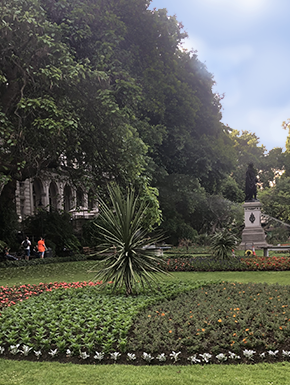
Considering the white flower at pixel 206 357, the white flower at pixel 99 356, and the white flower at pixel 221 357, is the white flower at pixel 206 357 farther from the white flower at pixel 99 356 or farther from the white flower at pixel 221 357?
the white flower at pixel 99 356

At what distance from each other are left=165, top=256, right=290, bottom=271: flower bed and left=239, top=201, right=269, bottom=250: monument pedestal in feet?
23.9

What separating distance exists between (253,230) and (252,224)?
368 mm

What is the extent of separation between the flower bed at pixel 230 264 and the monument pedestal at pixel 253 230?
7.27m

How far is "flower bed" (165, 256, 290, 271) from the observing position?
13164 mm

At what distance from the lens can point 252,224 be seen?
71.8ft

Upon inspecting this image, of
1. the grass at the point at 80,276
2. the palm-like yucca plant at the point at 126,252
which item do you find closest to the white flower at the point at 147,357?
the palm-like yucca plant at the point at 126,252

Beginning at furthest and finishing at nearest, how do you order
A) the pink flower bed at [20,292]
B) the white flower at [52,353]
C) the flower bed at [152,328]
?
1. the pink flower bed at [20,292]
2. the white flower at [52,353]
3. the flower bed at [152,328]

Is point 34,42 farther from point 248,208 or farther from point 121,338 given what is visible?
point 248,208

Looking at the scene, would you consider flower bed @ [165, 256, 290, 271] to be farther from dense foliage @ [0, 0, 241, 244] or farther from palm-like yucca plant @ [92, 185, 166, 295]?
palm-like yucca plant @ [92, 185, 166, 295]

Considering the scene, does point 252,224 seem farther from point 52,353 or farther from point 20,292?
point 52,353

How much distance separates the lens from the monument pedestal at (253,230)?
2131 centimetres

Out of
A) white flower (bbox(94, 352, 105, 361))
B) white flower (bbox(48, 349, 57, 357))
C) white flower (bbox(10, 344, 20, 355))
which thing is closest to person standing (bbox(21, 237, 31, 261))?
white flower (bbox(10, 344, 20, 355))

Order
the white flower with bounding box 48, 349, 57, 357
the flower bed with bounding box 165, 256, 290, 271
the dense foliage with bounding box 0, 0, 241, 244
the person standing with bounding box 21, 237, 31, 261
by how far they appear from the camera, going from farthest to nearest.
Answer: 1. the person standing with bounding box 21, 237, 31, 261
2. the flower bed with bounding box 165, 256, 290, 271
3. the dense foliage with bounding box 0, 0, 241, 244
4. the white flower with bounding box 48, 349, 57, 357

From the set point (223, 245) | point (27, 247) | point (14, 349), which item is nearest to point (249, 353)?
point (14, 349)
